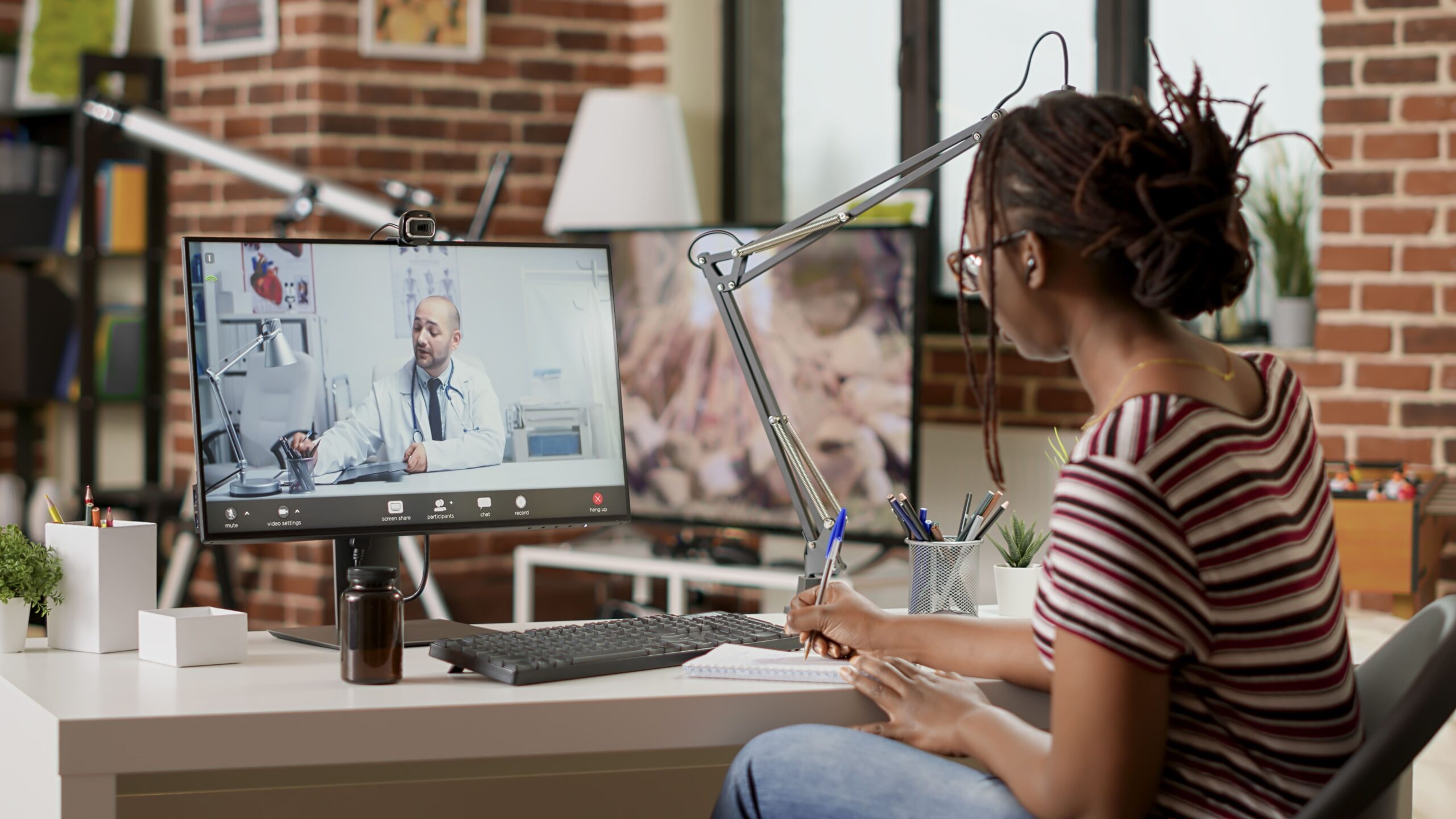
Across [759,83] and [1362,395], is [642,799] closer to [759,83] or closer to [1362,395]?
[1362,395]

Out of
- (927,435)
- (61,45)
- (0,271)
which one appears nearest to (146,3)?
(61,45)

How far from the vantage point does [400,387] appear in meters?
1.58

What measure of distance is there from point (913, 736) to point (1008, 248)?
42 cm

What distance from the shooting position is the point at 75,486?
423 centimetres

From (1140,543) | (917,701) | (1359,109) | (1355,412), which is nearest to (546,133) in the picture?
(1359,109)

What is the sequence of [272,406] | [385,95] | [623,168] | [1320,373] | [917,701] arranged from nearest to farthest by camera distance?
[917,701] < [272,406] < [1320,373] < [623,168] < [385,95]

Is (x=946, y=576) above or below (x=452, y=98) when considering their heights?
below

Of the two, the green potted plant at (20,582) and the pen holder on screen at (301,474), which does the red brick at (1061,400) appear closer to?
the pen holder on screen at (301,474)

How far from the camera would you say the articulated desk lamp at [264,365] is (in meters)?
1.51

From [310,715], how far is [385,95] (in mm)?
2722

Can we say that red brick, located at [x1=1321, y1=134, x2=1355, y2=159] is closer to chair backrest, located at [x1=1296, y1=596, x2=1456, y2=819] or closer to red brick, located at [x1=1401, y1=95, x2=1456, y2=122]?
red brick, located at [x1=1401, y1=95, x2=1456, y2=122]

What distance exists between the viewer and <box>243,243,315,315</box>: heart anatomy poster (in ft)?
5.04

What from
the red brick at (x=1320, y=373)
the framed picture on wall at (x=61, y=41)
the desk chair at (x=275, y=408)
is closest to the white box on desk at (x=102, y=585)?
the desk chair at (x=275, y=408)

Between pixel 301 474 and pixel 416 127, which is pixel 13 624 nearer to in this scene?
pixel 301 474
